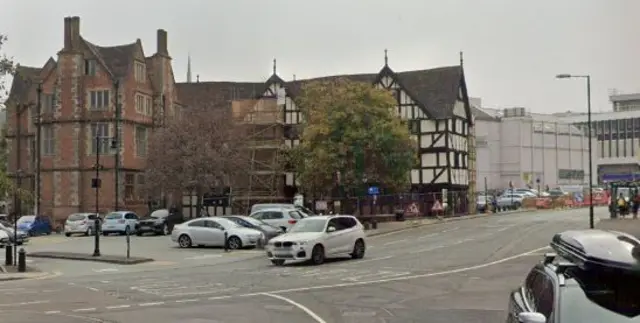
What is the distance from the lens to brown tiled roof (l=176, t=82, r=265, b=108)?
265 ft

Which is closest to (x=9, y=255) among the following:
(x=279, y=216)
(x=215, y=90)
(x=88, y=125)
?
(x=279, y=216)

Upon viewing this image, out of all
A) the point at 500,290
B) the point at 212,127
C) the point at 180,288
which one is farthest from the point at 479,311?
the point at 212,127

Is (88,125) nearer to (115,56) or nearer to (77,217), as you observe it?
(115,56)

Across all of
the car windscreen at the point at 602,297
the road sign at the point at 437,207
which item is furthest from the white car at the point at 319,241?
the road sign at the point at 437,207

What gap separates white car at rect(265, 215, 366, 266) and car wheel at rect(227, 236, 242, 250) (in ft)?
24.7

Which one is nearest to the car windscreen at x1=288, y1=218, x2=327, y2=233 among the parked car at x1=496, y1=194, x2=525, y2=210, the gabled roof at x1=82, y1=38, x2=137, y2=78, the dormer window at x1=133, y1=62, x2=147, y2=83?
the gabled roof at x1=82, y1=38, x2=137, y2=78

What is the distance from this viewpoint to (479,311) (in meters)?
14.7

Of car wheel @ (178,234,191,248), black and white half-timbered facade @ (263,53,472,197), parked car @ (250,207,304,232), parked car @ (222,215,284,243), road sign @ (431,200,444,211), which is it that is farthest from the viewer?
black and white half-timbered facade @ (263,53,472,197)

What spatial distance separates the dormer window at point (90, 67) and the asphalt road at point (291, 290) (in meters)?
34.0

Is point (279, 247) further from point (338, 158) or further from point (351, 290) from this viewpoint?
point (338, 158)

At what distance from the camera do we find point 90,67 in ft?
208

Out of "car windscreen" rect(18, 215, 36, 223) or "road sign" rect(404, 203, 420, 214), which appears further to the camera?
"road sign" rect(404, 203, 420, 214)

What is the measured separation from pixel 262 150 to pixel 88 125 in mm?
14288

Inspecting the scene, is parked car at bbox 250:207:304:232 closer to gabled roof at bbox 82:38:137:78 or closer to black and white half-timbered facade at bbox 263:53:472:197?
black and white half-timbered facade at bbox 263:53:472:197
